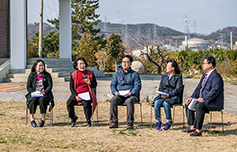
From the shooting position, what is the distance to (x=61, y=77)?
40.2ft

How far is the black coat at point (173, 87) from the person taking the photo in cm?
484

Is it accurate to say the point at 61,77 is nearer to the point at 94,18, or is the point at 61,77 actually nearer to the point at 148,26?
the point at 94,18

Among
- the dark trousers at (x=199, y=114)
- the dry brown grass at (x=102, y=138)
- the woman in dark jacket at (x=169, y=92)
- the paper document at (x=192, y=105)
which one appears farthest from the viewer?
the woman in dark jacket at (x=169, y=92)

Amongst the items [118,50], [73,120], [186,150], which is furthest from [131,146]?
[118,50]

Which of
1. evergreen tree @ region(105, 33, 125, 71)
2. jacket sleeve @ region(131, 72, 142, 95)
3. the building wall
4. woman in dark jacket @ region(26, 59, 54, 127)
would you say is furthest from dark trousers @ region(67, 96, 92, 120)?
evergreen tree @ region(105, 33, 125, 71)

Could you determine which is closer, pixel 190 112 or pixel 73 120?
pixel 190 112

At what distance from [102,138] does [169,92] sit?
5.37 ft

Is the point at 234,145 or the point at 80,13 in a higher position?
the point at 80,13

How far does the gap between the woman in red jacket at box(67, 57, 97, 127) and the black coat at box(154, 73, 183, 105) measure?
1237 mm

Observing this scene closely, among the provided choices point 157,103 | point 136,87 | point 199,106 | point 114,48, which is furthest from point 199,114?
point 114,48

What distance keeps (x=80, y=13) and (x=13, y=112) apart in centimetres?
3022

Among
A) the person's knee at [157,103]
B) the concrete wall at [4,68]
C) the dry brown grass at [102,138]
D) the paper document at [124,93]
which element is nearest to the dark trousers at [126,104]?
the paper document at [124,93]

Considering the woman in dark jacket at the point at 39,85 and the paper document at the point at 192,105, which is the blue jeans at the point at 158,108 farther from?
the woman in dark jacket at the point at 39,85

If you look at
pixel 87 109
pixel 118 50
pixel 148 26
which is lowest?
pixel 87 109
